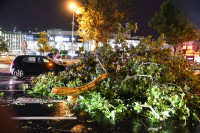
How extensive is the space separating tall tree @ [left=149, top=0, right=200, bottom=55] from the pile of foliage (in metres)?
24.0

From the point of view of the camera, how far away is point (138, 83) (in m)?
6.72

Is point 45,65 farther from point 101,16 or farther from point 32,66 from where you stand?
point 101,16

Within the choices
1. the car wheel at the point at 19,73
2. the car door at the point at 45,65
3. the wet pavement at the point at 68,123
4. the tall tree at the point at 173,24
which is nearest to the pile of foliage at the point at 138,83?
the wet pavement at the point at 68,123

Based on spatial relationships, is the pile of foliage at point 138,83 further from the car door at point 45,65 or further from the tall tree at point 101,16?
the tall tree at point 101,16

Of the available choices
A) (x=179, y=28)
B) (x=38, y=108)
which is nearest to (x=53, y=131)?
(x=38, y=108)

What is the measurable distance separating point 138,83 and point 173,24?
92.4 ft

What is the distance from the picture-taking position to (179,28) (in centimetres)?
3098

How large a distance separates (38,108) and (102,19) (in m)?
16.3

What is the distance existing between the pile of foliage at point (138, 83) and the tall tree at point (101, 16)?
12448 mm

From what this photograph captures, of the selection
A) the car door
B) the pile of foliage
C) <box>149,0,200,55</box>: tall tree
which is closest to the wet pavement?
the pile of foliage

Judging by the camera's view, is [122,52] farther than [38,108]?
Yes

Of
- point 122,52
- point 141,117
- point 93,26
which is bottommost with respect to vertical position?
point 141,117

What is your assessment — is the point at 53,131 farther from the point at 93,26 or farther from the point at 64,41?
the point at 64,41

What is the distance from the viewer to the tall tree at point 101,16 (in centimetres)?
2042
